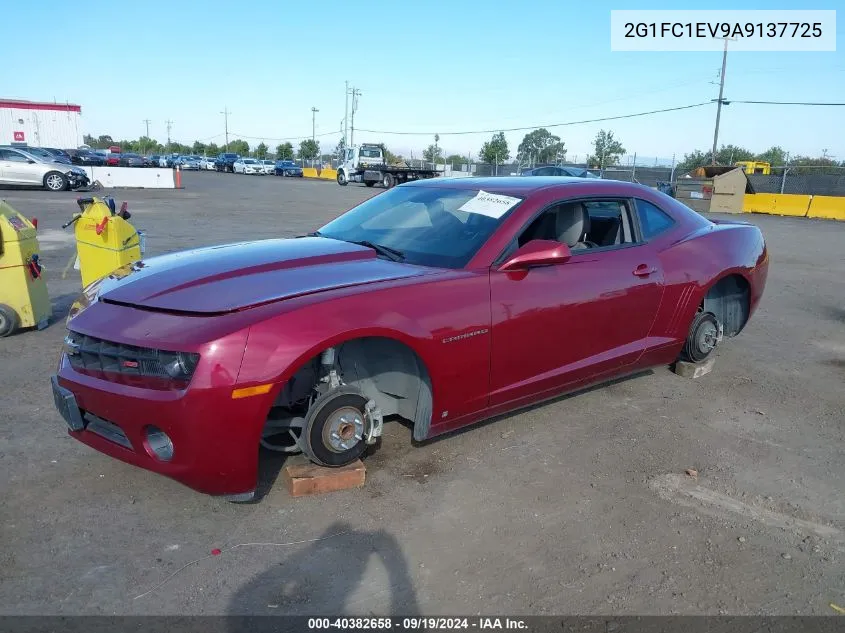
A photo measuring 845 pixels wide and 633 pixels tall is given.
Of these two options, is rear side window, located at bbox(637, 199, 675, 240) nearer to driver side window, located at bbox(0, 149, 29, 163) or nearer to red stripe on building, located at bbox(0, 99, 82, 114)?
driver side window, located at bbox(0, 149, 29, 163)

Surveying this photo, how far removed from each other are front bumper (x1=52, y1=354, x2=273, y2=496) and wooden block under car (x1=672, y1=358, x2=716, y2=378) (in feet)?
11.7

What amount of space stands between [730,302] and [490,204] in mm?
2636

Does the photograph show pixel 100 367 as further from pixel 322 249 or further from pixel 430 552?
pixel 430 552

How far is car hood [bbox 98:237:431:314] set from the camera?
2.97m

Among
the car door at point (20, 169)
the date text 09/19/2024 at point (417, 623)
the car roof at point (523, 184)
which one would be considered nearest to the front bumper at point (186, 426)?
the date text 09/19/2024 at point (417, 623)

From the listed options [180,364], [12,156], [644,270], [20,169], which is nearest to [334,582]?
[180,364]

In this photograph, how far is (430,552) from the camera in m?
2.78

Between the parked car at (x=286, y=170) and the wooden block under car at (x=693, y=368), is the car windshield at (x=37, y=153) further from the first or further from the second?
the parked car at (x=286, y=170)

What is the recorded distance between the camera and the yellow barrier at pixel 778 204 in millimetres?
22797

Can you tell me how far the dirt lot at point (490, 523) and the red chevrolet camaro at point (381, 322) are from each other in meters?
0.27

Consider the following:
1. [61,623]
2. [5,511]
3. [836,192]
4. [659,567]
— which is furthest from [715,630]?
[836,192]

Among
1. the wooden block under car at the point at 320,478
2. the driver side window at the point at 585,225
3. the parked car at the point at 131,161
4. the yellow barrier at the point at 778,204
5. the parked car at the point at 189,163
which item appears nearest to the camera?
the wooden block under car at the point at 320,478

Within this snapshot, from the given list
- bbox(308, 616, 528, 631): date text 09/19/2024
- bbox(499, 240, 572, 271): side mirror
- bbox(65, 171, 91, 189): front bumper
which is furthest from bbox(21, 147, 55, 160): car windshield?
bbox(308, 616, 528, 631): date text 09/19/2024

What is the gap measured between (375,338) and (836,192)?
90.6ft
